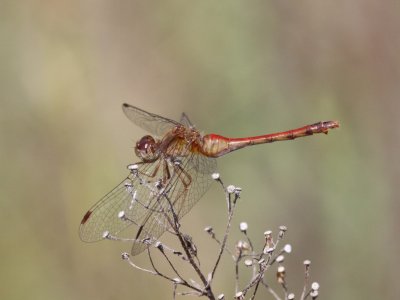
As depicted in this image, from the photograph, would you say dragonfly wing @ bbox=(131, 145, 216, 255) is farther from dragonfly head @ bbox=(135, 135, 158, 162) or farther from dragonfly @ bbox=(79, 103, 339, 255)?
dragonfly head @ bbox=(135, 135, 158, 162)

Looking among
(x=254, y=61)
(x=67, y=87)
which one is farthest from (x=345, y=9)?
(x=67, y=87)

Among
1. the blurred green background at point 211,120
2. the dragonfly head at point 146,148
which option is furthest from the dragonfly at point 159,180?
the blurred green background at point 211,120

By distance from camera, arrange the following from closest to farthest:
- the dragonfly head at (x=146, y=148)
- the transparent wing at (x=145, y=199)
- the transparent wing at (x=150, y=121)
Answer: the transparent wing at (x=145, y=199), the dragonfly head at (x=146, y=148), the transparent wing at (x=150, y=121)

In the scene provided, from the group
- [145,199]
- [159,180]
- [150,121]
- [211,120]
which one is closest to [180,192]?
[145,199]

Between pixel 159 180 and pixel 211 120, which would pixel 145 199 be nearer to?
pixel 159 180

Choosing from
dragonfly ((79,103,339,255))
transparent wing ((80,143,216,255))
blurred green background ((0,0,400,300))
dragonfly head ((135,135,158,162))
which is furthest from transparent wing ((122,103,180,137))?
blurred green background ((0,0,400,300))

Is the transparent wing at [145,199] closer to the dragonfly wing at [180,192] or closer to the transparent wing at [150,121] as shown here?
the dragonfly wing at [180,192]

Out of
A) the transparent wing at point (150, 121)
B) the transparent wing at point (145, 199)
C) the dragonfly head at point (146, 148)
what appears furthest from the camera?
the transparent wing at point (150, 121)
